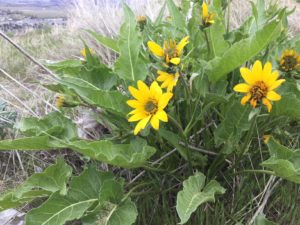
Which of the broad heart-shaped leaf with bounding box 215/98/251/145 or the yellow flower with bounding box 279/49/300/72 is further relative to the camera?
the broad heart-shaped leaf with bounding box 215/98/251/145

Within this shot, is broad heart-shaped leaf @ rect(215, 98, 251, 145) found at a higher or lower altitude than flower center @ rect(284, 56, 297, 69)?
lower

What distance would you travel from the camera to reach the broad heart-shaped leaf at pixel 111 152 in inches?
46.0

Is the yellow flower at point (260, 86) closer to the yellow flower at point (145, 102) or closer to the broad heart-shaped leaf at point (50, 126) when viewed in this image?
the yellow flower at point (145, 102)

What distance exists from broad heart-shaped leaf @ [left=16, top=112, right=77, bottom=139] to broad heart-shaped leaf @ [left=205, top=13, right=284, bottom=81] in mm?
492

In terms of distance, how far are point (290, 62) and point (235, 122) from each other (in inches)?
9.5

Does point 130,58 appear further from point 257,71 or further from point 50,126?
point 257,71

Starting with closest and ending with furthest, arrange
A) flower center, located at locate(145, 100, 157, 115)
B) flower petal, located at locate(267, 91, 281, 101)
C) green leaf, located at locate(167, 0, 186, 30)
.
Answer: flower petal, located at locate(267, 91, 281, 101), flower center, located at locate(145, 100, 157, 115), green leaf, located at locate(167, 0, 186, 30)

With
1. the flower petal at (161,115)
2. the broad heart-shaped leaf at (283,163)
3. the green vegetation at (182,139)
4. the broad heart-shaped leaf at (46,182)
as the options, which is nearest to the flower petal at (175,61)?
the green vegetation at (182,139)

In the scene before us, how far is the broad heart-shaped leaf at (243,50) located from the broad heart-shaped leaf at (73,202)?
45 centimetres

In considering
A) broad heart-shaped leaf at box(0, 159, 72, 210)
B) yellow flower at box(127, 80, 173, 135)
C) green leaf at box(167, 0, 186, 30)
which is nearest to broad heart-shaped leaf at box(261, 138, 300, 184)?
yellow flower at box(127, 80, 173, 135)

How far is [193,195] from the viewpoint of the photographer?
120cm

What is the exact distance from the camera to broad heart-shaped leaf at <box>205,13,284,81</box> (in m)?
1.18

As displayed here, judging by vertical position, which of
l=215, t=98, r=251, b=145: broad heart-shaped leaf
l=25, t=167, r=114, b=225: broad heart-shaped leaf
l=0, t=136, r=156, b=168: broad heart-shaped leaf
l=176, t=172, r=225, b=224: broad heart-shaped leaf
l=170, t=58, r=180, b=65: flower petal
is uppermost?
l=170, t=58, r=180, b=65: flower petal

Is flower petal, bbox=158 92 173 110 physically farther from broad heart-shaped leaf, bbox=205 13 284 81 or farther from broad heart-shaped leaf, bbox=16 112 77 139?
broad heart-shaped leaf, bbox=16 112 77 139
